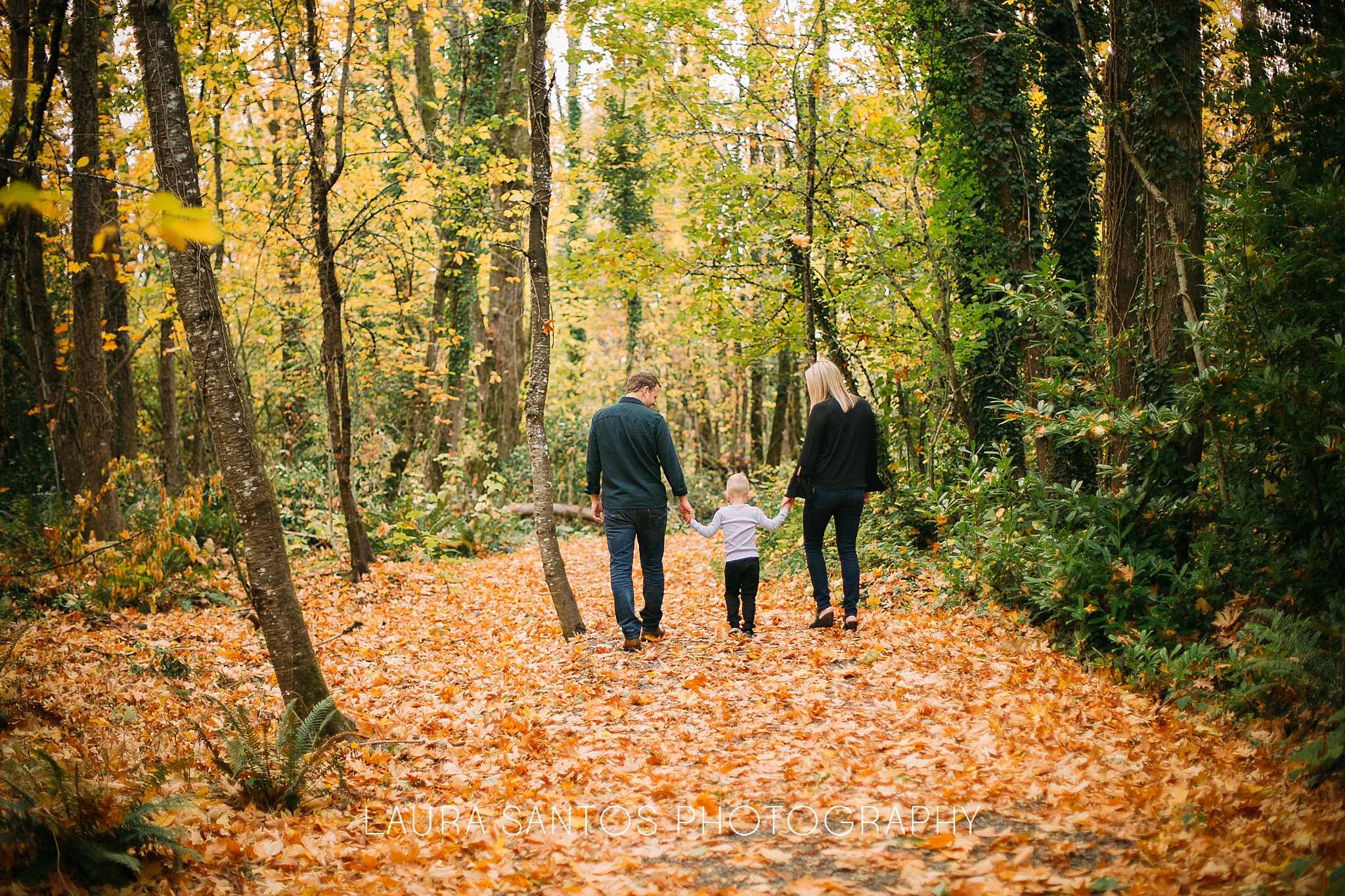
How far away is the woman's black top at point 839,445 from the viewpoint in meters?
6.67

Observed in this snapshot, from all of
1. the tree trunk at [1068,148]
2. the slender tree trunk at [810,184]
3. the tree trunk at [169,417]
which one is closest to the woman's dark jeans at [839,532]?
the slender tree trunk at [810,184]

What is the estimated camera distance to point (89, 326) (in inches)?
372

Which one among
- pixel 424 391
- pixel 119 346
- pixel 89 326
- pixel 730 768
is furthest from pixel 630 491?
pixel 424 391

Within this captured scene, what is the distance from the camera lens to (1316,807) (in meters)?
3.08

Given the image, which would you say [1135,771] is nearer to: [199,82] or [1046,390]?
[1046,390]

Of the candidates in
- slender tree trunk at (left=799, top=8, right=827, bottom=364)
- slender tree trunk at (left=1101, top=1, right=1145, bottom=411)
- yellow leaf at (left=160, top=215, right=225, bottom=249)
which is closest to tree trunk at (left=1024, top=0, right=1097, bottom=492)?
slender tree trunk at (left=799, top=8, right=827, bottom=364)

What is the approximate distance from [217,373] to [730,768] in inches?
137

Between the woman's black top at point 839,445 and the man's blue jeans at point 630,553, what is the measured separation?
1.22 meters

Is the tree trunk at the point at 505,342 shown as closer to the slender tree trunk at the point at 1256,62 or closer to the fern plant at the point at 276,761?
the fern plant at the point at 276,761

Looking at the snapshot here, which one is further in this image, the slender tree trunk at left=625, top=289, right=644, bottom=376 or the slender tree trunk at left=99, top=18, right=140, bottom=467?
the slender tree trunk at left=625, top=289, right=644, bottom=376

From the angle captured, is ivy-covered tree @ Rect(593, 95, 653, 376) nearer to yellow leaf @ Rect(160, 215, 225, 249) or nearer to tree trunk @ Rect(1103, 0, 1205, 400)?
tree trunk @ Rect(1103, 0, 1205, 400)

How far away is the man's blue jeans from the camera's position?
6.64 meters

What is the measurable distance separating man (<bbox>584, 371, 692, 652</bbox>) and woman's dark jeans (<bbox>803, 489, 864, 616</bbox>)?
3.51 ft

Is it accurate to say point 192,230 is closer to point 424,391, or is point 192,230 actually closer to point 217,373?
point 217,373
